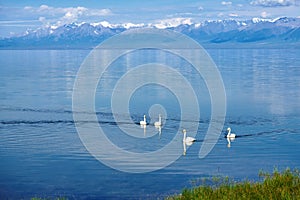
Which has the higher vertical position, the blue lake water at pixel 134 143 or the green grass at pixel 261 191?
the green grass at pixel 261 191

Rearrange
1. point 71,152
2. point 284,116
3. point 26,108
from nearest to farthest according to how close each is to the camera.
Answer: point 71,152 → point 284,116 → point 26,108

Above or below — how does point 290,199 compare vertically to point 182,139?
above

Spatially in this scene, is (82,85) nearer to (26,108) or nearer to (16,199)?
(26,108)

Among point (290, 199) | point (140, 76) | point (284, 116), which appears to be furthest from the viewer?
point (140, 76)

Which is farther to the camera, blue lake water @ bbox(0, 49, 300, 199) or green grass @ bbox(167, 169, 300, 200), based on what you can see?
blue lake water @ bbox(0, 49, 300, 199)

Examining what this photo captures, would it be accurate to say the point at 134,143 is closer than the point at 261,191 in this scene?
No

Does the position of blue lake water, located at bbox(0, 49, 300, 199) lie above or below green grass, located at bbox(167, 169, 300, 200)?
below

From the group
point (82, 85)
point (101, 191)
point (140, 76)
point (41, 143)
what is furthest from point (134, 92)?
point (101, 191)

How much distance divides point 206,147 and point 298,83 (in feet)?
116

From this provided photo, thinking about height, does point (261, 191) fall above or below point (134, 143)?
above

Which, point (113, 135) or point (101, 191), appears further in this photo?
point (113, 135)

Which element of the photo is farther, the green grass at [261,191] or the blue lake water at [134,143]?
the blue lake water at [134,143]

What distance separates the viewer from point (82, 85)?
6191 cm

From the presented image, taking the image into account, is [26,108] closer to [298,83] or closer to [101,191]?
[101,191]
